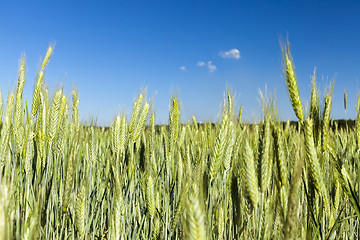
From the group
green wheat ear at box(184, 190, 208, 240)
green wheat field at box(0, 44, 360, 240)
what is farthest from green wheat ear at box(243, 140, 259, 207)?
green wheat ear at box(184, 190, 208, 240)

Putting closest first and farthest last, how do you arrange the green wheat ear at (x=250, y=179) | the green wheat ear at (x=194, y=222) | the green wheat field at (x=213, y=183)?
1. the green wheat ear at (x=194, y=222)
2. the green wheat field at (x=213, y=183)
3. the green wheat ear at (x=250, y=179)

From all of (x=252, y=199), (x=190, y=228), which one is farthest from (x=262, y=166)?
(x=190, y=228)

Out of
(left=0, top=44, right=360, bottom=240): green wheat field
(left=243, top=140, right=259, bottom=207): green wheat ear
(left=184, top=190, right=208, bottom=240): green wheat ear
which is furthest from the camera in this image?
(left=243, top=140, right=259, bottom=207): green wheat ear

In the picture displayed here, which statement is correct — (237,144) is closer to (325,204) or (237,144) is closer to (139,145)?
(139,145)

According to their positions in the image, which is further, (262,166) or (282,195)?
(262,166)

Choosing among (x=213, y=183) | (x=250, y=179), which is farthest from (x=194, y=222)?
(x=213, y=183)

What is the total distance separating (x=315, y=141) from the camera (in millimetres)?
1059

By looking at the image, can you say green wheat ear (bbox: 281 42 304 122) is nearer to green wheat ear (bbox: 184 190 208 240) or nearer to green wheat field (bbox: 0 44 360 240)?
green wheat field (bbox: 0 44 360 240)

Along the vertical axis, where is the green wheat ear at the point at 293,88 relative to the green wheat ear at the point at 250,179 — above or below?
above

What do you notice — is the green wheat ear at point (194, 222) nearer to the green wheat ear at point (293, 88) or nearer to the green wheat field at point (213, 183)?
the green wheat field at point (213, 183)

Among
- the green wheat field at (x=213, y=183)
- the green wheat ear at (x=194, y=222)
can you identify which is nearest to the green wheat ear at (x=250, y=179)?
the green wheat field at (x=213, y=183)

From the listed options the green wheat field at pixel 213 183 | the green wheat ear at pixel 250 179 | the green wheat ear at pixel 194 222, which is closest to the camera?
the green wheat ear at pixel 194 222

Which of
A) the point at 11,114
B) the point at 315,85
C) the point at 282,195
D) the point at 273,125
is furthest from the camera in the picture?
the point at 11,114

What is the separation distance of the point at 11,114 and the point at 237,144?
5.24 feet
